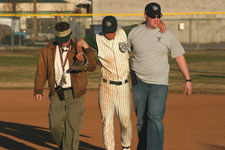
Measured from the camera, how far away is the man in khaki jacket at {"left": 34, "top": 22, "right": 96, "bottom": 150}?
6.51m

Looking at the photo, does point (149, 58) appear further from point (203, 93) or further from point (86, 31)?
point (86, 31)

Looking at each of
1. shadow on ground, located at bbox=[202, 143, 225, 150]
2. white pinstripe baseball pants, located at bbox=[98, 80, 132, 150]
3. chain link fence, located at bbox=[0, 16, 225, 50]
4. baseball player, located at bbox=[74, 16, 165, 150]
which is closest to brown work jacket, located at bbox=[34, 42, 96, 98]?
baseball player, located at bbox=[74, 16, 165, 150]

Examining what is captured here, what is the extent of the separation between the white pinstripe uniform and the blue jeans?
6.8 inches

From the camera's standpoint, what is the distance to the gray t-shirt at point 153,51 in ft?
21.5

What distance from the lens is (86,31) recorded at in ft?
117

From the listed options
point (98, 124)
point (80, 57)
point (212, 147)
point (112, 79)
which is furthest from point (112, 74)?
point (98, 124)

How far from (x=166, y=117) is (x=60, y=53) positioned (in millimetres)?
4596

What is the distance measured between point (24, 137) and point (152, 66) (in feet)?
10.5

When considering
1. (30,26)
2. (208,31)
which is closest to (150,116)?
(208,31)

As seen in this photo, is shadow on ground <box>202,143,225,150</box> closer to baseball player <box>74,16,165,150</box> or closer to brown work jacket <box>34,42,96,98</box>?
baseball player <box>74,16,165,150</box>

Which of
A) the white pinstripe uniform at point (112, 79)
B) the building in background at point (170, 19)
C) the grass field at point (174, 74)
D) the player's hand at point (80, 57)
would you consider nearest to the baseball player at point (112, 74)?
the white pinstripe uniform at point (112, 79)

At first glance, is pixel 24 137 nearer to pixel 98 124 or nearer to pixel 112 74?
pixel 98 124

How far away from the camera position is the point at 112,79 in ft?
21.8

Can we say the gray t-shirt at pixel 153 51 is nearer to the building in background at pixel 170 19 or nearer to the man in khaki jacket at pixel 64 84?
the man in khaki jacket at pixel 64 84
